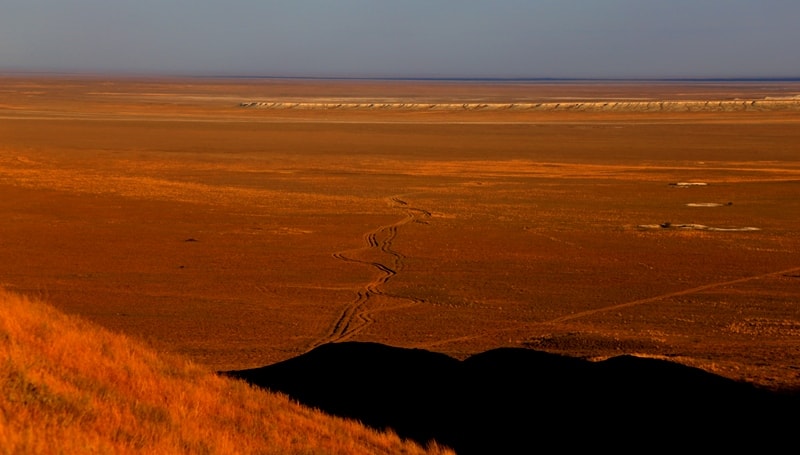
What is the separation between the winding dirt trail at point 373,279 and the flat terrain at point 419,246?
85 mm

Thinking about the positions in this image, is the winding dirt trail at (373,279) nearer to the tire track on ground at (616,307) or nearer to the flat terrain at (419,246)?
the flat terrain at (419,246)

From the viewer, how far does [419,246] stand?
23.4 metres

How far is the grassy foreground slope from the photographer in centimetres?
719

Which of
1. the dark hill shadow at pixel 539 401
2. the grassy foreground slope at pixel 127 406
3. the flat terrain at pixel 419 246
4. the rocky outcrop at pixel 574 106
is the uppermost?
the grassy foreground slope at pixel 127 406

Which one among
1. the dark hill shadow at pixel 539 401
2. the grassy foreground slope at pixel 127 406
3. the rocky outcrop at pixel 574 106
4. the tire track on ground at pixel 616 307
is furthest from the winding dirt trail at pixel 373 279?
the rocky outcrop at pixel 574 106

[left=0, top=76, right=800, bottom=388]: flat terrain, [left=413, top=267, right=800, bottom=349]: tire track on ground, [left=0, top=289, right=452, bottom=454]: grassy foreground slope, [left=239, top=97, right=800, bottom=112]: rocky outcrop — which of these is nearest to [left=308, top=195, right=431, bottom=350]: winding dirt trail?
[left=0, top=76, right=800, bottom=388]: flat terrain

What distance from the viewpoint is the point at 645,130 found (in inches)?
2566

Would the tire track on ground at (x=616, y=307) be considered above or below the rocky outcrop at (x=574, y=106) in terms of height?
above

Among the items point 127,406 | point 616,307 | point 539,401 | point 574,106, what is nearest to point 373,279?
point 616,307

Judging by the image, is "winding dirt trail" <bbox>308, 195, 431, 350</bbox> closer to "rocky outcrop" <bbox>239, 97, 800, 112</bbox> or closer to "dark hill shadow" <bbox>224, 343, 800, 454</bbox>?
"dark hill shadow" <bbox>224, 343, 800, 454</bbox>

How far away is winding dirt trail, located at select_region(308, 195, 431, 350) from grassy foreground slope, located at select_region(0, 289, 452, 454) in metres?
4.62

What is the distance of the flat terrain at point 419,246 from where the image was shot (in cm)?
1555

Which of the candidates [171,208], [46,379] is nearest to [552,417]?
[46,379]

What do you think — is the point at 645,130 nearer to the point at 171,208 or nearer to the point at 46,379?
the point at 171,208
